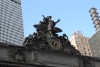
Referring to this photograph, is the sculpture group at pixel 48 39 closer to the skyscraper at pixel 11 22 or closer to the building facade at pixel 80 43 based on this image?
the skyscraper at pixel 11 22

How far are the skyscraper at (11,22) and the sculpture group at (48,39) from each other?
34.0m

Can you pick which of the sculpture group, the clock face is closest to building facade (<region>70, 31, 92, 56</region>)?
the sculpture group

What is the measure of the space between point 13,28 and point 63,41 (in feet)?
148

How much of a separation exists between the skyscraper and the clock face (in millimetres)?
35424

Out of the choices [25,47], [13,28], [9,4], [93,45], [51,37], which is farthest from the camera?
[9,4]

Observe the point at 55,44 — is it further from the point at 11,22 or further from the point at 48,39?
the point at 11,22

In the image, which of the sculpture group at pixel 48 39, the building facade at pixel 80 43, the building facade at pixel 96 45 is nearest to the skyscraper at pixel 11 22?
the building facade at pixel 80 43

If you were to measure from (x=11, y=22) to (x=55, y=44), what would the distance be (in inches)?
1885

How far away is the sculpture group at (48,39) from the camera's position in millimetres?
24844

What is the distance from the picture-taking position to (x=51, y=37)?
2581cm

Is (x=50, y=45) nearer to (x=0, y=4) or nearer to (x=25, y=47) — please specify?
(x=25, y=47)

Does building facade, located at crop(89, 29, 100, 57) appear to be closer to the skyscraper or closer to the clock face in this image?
Result: the skyscraper

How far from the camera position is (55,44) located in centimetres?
2573

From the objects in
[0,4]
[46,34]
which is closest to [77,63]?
[46,34]
